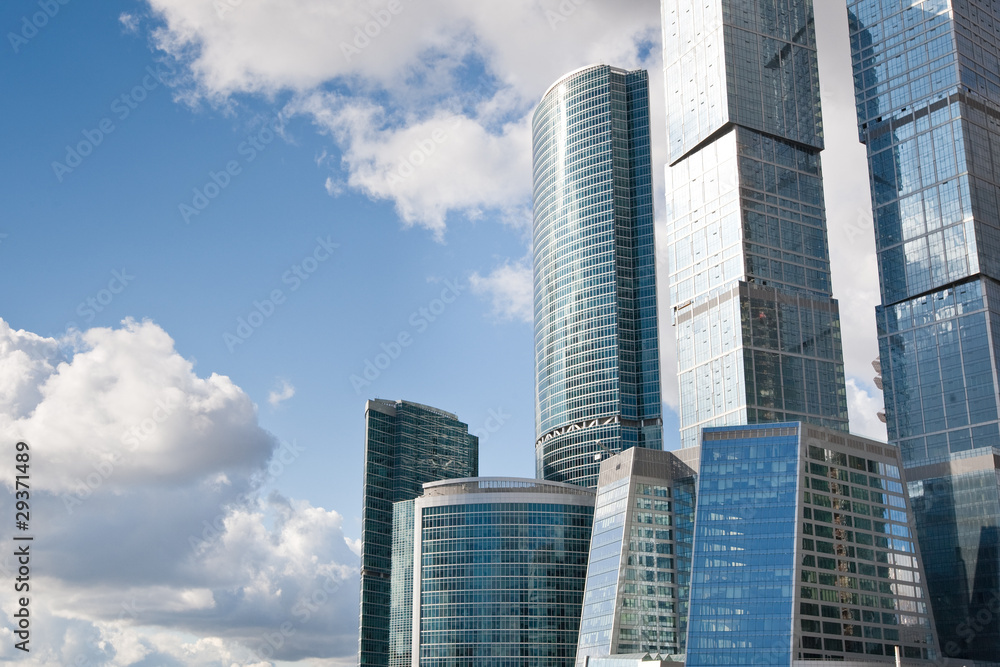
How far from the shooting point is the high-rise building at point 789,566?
178 m

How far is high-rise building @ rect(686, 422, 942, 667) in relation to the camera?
7013 inches

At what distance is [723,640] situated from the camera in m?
179

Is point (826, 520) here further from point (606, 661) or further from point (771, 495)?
point (606, 661)

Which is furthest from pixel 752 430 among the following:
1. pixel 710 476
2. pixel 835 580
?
pixel 835 580

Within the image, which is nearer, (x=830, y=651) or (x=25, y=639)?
(x=25, y=639)

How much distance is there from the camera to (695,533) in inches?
7549

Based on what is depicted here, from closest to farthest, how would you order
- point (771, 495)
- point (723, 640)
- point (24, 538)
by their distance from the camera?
point (24, 538)
point (723, 640)
point (771, 495)

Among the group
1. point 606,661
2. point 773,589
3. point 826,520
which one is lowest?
point 606,661

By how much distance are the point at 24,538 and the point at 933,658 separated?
158576mm

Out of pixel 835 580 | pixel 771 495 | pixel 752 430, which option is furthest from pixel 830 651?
pixel 752 430

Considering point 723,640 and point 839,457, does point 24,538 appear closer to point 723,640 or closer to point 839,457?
point 723,640

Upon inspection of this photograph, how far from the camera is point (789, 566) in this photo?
7136 inches

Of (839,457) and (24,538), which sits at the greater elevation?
(839,457)

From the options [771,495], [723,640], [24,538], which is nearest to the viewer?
[24,538]
